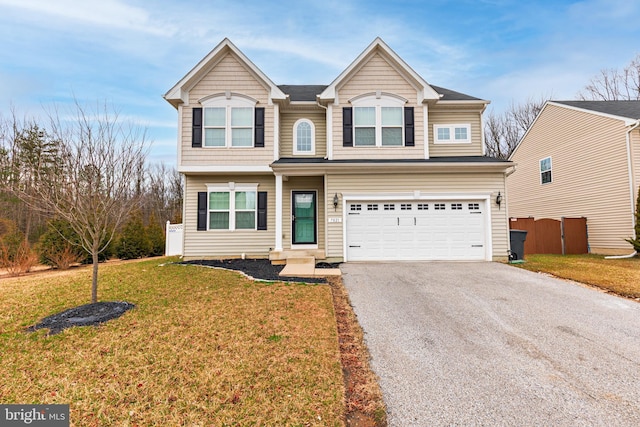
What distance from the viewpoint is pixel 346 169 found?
10.3m

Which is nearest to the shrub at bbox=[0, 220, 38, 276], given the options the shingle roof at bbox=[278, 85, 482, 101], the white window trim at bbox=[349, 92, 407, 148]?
the shingle roof at bbox=[278, 85, 482, 101]

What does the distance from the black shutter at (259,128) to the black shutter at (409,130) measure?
5.30 meters

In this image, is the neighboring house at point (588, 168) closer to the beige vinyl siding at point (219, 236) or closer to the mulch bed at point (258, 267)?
the mulch bed at point (258, 267)

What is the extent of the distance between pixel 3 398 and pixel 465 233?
10.9 metres

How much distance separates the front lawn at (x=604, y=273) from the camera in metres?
6.82

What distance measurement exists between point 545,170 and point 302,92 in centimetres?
1336

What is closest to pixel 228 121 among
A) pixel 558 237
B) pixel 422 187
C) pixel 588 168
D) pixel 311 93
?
pixel 311 93

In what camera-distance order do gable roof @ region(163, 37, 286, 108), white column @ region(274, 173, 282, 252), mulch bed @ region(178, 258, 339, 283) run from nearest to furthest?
mulch bed @ region(178, 258, 339, 283) < white column @ region(274, 173, 282, 252) < gable roof @ region(163, 37, 286, 108)

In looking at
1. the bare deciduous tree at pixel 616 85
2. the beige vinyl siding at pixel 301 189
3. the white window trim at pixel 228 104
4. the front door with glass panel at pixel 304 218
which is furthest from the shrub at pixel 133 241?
the bare deciduous tree at pixel 616 85

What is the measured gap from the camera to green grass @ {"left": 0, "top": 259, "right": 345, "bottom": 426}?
2527mm

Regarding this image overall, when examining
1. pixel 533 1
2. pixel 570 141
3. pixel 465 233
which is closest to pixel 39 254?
pixel 465 233

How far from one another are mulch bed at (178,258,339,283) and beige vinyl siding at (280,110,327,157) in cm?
437

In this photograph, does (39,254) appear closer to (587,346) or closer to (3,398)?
(3,398)

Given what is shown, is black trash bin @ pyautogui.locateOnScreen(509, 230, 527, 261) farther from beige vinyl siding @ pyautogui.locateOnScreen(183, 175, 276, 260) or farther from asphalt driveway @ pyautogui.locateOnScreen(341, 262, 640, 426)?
beige vinyl siding @ pyautogui.locateOnScreen(183, 175, 276, 260)
